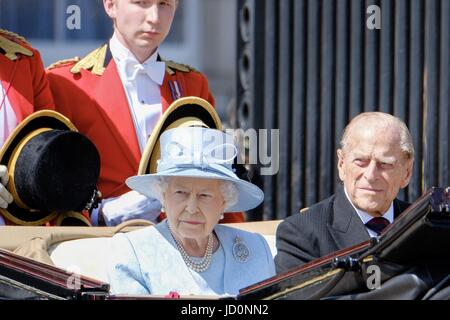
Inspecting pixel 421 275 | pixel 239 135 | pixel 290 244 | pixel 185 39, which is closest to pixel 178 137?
pixel 290 244

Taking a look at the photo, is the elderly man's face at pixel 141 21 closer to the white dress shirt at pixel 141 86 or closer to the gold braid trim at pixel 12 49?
the white dress shirt at pixel 141 86

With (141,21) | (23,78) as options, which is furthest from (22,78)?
(141,21)

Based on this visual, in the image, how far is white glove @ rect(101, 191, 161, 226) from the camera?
17.0 feet

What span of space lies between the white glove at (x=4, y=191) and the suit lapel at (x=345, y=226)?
101cm

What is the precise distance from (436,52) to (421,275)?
3.64m

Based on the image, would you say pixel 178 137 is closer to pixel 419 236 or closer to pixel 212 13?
pixel 419 236

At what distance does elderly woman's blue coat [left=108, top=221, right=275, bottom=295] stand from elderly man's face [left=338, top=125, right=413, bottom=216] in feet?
1.15

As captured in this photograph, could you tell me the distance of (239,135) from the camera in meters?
7.05

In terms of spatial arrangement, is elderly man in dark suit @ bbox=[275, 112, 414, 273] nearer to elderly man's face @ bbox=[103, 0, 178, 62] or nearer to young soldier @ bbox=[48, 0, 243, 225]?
young soldier @ bbox=[48, 0, 243, 225]

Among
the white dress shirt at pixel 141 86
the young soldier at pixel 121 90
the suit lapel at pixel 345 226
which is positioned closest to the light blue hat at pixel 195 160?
the suit lapel at pixel 345 226

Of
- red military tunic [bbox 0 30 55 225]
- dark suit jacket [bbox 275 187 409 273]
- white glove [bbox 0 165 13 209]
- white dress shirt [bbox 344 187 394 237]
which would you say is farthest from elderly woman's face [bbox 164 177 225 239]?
red military tunic [bbox 0 30 55 225]

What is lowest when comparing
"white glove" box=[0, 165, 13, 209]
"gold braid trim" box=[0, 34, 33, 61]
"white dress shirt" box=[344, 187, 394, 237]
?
"white dress shirt" box=[344, 187, 394, 237]

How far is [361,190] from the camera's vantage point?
15.8 ft

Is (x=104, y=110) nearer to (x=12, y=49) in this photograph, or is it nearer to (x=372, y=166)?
(x=12, y=49)
